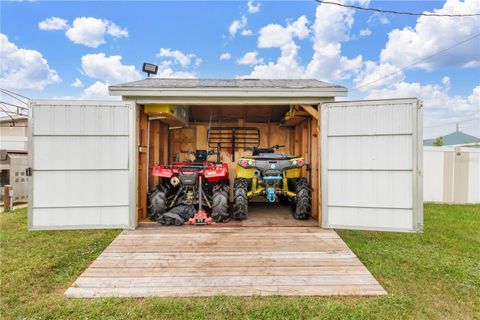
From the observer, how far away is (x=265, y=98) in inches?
171

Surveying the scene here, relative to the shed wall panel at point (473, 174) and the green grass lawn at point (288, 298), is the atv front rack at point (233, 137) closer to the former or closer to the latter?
the green grass lawn at point (288, 298)

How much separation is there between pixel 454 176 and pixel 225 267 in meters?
8.43

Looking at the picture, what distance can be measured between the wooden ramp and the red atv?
0.68 m

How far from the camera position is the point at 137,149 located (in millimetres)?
4262

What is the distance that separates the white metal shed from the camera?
3.88 meters

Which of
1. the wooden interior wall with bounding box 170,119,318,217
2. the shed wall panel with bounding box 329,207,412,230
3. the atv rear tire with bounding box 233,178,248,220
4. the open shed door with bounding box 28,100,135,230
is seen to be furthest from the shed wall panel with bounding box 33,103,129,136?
the shed wall panel with bounding box 329,207,412,230

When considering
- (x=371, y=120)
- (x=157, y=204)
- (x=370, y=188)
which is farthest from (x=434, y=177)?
(x=157, y=204)

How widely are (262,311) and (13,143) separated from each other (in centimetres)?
1376

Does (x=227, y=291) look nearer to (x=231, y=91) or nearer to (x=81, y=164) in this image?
(x=231, y=91)

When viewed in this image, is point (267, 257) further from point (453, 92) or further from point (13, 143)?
point (453, 92)

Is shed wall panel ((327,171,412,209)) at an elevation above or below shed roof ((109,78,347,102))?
below

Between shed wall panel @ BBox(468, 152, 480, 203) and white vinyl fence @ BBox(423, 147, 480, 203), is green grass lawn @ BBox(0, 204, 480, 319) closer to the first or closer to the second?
white vinyl fence @ BBox(423, 147, 480, 203)

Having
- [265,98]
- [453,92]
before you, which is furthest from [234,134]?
[453,92]

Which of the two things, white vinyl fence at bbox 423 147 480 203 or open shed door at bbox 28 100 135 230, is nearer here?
open shed door at bbox 28 100 135 230
